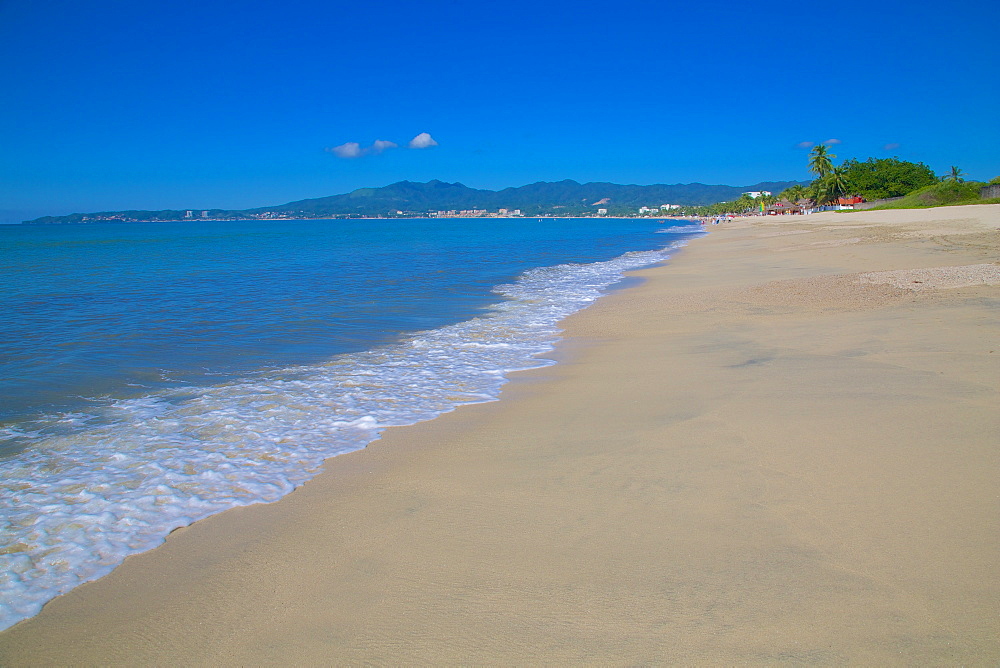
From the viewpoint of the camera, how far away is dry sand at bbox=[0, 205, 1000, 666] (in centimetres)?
243

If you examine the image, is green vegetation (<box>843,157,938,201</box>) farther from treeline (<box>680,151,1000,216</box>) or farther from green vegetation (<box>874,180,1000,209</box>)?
green vegetation (<box>874,180,1000,209</box>)

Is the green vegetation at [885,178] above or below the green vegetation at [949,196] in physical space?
above

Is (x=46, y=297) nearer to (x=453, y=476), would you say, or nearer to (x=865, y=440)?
(x=453, y=476)

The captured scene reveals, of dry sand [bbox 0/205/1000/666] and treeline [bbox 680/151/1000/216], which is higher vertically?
treeline [bbox 680/151/1000/216]

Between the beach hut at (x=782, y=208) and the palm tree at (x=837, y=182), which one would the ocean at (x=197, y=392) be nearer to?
the palm tree at (x=837, y=182)

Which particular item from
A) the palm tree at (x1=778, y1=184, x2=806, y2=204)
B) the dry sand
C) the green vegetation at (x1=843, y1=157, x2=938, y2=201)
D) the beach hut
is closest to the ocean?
the dry sand

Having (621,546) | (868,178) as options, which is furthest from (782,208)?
(621,546)

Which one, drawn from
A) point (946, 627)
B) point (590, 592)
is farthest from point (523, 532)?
point (946, 627)

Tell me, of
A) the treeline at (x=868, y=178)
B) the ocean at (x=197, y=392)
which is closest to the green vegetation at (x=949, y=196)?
the treeline at (x=868, y=178)

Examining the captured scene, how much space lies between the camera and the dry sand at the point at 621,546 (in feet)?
7.98

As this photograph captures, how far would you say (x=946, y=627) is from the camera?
2316 millimetres

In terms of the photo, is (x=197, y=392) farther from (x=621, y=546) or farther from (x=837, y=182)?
(x=837, y=182)

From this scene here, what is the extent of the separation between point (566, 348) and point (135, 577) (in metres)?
6.44

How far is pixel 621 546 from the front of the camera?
3094 millimetres
